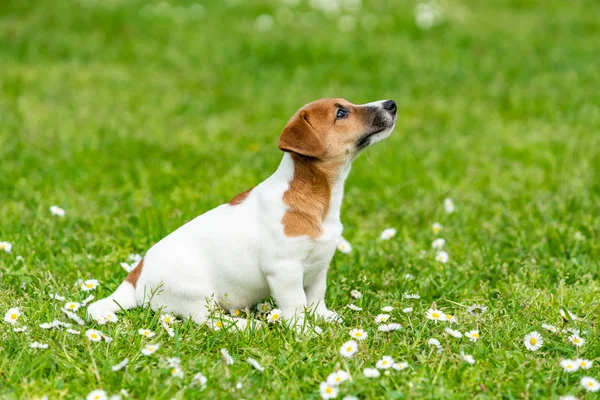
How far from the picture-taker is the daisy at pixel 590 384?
307 cm

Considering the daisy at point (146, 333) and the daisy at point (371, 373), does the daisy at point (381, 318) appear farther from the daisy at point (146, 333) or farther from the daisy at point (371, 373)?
the daisy at point (146, 333)

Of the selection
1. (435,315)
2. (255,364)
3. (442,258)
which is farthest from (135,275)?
(442,258)

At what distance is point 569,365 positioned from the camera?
3.22 meters

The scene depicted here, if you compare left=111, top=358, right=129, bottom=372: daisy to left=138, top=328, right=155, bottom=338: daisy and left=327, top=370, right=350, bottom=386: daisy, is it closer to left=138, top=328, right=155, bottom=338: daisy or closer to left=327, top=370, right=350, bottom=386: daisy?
left=138, top=328, right=155, bottom=338: daisy

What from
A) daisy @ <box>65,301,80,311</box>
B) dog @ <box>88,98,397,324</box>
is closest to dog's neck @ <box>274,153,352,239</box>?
dog @ <box>88,98,397,324</box>

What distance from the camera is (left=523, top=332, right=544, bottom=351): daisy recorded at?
3.43 m

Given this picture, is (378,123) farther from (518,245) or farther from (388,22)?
(388,22)

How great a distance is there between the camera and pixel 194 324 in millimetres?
3658

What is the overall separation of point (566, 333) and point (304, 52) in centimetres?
616

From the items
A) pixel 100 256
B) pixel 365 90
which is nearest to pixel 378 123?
pixel 100 256

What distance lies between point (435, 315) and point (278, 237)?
0.82 m

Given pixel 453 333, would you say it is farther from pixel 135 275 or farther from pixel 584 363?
pixel 135 275

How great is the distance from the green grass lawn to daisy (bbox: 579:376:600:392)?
4cm

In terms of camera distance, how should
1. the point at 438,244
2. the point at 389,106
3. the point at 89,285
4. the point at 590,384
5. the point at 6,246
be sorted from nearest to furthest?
the point at 590,384 < the point at 389,106 < the point at 89,285 < the point at 6,246 < the point at 438,244
